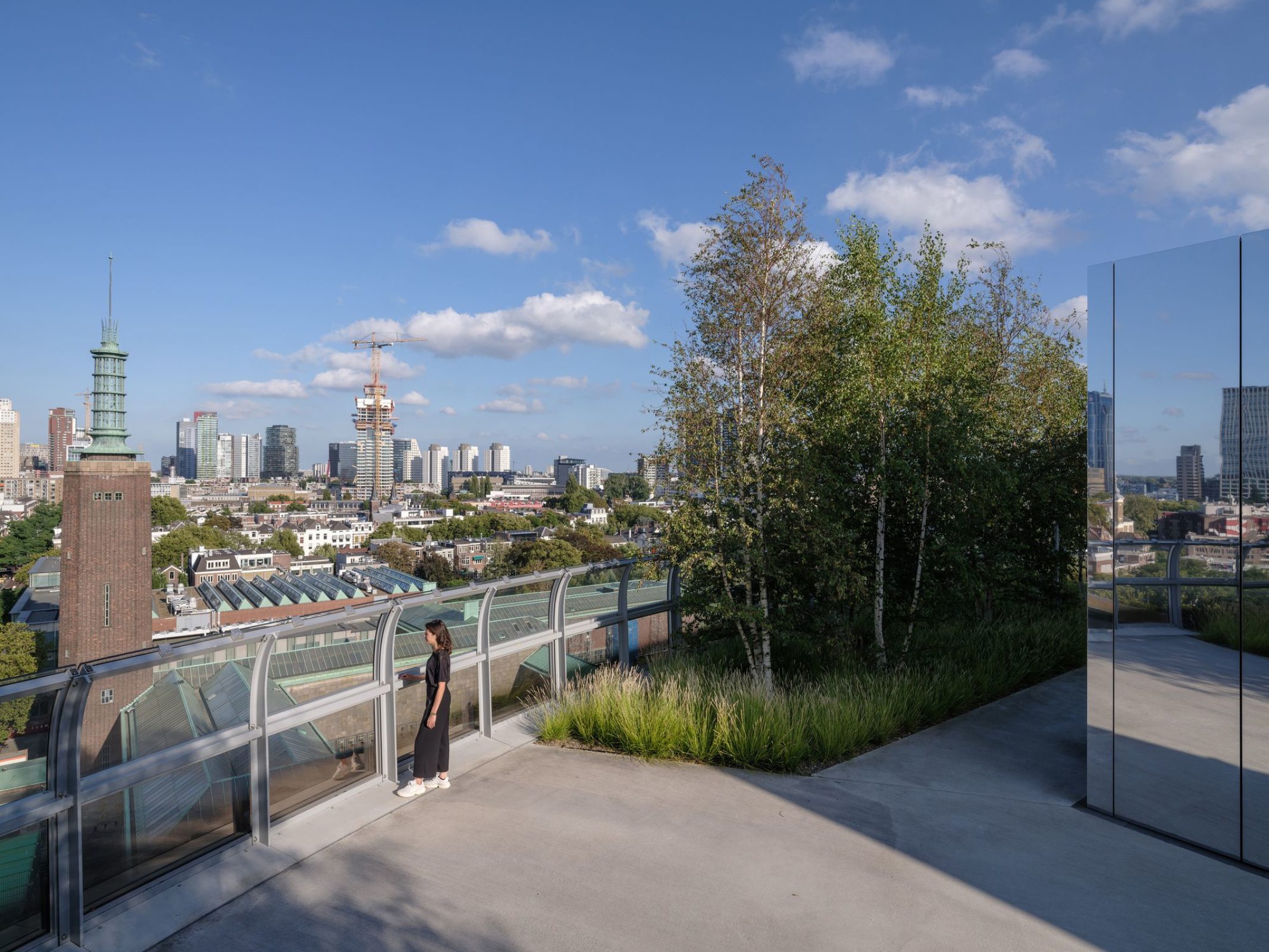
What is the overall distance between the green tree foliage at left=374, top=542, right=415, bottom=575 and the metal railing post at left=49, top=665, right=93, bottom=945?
8961cm

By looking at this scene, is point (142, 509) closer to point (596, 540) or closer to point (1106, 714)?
point (596, 540)

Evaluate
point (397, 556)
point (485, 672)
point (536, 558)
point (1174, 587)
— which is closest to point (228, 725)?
point (485, 672)

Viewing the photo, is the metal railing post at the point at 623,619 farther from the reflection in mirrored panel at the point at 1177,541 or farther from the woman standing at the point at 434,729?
the reflection in mirrored panel at the point at 1177,541

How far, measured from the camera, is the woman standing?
4953 mm

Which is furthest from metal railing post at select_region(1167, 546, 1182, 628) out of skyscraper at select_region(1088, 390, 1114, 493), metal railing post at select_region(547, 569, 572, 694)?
metal railing post at select_region(547, 569, 572, 694)

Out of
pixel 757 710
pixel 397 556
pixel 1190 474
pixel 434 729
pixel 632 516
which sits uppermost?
pixel 1190 474

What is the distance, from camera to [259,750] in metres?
4.18

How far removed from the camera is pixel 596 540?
9119 centimetres

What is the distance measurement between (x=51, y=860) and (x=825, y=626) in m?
6.56

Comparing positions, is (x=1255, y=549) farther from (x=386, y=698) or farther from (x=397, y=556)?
(x=397, y=556)

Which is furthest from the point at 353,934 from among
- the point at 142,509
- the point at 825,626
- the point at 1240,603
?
the point at 142,509

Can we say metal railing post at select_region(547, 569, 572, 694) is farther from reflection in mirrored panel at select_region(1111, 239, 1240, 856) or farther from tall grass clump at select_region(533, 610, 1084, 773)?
reflection in mirrored panel at select_region(1111, 239, 1240, 856)

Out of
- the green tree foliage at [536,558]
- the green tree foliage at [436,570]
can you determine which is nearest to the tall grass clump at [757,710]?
the green tree foliage at [536,558]

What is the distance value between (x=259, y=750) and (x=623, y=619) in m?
3.82
